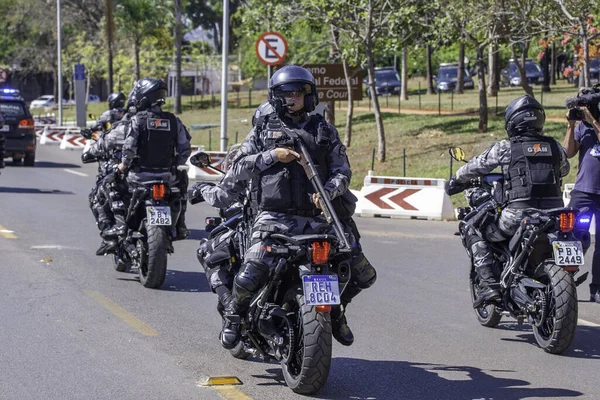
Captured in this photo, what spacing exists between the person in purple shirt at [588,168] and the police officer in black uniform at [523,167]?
168 centimetres

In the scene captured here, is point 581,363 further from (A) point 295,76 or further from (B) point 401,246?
(B) point 401,246

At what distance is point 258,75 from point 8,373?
180 feet

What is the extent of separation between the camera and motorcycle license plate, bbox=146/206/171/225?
1004 cm

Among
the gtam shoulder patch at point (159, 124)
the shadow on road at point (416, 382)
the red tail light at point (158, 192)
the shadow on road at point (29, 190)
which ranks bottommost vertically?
the shadow on road at point (416, 382)

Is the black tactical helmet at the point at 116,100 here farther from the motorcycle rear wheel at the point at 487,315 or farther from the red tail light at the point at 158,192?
the motorcycle rear wheel at the point at 487,315

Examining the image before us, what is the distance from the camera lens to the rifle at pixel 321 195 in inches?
239

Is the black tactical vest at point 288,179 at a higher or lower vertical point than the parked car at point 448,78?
lower

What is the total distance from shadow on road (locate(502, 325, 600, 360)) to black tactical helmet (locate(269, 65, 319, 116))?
9.08ft

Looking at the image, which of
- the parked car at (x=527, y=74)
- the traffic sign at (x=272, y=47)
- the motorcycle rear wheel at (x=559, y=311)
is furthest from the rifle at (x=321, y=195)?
the parked car at (x=527, y=74)

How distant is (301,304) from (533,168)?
8.96 ft

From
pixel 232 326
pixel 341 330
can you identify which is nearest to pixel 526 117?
pixel 341 330

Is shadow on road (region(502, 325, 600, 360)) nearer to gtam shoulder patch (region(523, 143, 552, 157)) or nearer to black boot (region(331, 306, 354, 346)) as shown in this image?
gtam shoulder patch (region(523, 143, 552, 157))

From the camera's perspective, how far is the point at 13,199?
18.6m

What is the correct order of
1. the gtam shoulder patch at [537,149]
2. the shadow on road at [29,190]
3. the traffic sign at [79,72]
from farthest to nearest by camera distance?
the traffic sign at [79,72]
the shadow on road at [29,190]
the gtam shoulder patch at [537,149]
